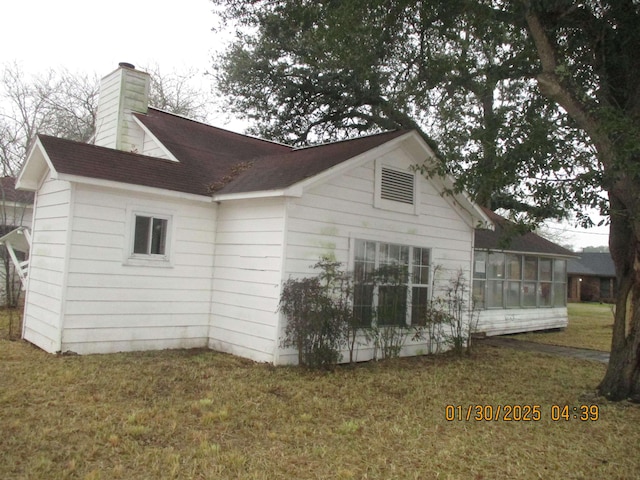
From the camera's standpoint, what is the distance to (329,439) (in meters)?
5.11

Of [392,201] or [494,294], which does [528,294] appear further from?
[392,201]

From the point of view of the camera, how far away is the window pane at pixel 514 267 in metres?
15.7

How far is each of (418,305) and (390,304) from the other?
1037mm

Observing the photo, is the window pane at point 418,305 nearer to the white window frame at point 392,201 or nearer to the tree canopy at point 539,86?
the white window frame at point 392,201

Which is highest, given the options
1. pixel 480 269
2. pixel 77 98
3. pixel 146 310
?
pixel 77 98

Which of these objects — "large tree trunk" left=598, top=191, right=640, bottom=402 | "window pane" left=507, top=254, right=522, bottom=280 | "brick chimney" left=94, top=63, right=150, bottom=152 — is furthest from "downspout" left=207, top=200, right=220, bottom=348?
"window pane" left=507, top=254, right=522, bottom=280

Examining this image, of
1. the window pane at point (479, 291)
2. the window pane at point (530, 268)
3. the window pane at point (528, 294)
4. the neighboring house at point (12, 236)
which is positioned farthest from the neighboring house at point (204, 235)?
the window pane at point (530, 268)

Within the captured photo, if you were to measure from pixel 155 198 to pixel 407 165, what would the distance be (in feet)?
15.7

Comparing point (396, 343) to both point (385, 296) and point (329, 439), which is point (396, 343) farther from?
point (329, 439)

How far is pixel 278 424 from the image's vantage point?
5480 mm

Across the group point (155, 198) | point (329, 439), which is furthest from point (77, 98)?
point (329, 439)

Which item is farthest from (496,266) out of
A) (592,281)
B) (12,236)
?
(592,281)

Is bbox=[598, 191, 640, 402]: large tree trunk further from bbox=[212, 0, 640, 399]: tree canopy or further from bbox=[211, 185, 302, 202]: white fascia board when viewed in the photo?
bbox=[211, 185, 302, 202]: white fascia board

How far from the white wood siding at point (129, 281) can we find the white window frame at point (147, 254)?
0.03m
